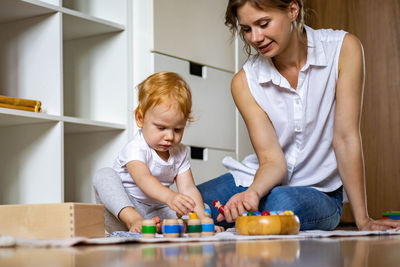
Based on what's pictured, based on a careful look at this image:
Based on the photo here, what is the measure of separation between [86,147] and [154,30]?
0.49 metres

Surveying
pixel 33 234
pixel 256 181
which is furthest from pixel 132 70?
pixel 33 234

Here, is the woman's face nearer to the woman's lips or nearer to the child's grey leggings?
the woman's lips

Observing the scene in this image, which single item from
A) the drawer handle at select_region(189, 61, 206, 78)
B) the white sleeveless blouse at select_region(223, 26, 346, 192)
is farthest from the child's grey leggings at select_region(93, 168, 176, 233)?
the drawer handle at select_region(189, 61, 206, 78)

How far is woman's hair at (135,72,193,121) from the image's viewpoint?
1529mm

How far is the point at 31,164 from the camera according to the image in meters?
1.86

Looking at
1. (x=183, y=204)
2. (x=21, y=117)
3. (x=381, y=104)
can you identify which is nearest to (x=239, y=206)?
(x=183, y=204)

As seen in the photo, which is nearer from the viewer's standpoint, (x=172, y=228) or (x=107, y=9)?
(x=172, y=228)

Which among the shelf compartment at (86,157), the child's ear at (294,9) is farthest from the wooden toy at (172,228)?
the shelf compartment at (86,157)

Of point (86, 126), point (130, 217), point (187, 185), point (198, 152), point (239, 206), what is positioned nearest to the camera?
point (239, 206)

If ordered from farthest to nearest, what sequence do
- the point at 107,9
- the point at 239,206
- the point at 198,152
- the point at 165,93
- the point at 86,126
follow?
the point at 198,152, the point at 107,9, the point at 86,126, the point at 165,93, the point at 239,206

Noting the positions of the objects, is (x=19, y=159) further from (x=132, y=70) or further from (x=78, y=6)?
(x=78, y=6)

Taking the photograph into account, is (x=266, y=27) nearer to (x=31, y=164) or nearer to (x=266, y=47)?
(x=266, y=47)

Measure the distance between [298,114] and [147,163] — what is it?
0.44m

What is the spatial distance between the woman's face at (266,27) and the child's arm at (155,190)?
435 millimetres
